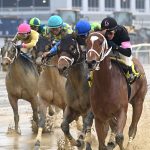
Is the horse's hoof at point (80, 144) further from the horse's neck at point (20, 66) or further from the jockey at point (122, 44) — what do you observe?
the horse's neck at point (20, 66)

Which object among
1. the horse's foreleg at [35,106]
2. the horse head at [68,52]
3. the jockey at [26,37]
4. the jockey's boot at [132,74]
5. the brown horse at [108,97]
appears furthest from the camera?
the horse's foreleg at [35,106]

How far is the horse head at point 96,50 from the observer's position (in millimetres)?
8180

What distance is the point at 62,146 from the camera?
10797 mm

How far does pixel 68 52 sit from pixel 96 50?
3.81 feet

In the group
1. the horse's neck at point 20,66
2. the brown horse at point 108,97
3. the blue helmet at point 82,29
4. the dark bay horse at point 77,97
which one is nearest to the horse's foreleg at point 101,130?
the brown horse at point 108,97

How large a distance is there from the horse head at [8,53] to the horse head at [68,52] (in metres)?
2.38

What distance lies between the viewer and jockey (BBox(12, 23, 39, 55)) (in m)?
12.2

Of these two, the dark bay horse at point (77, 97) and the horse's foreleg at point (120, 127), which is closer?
the horse's foreleg at point (120, 127)

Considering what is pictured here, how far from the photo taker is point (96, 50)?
8359 millimetres

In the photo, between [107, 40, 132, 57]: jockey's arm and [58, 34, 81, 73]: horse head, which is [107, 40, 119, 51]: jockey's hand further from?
[58, 34, 81, 73]: horse head

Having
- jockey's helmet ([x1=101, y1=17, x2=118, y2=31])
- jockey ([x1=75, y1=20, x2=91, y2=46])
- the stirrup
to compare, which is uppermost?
jockey's helmet ([x1=101, y1=17, x2=118, y2=31])

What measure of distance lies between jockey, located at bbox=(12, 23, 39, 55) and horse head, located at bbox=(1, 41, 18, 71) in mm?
208

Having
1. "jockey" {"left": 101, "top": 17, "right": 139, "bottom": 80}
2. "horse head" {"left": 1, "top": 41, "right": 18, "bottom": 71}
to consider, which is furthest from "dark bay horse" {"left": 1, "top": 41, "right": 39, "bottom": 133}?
"jockey" {"left": 101, "top": 17, "right": 139, "bottom": 80}

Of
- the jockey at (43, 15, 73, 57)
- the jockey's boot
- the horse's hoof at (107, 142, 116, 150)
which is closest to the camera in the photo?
the horse's hoof at (107, 142, 116, 150)
